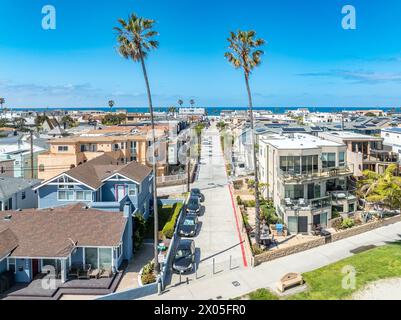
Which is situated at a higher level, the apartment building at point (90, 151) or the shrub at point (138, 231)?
the apartment building at point (90, 151)

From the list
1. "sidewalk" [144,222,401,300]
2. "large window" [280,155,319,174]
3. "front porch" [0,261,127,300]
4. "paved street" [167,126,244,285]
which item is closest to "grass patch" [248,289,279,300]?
"sidewalk" [144,222,401,300]

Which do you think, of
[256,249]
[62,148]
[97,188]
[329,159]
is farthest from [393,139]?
[62,148]

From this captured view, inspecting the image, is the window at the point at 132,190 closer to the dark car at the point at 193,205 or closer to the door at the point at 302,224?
the dark car at the point at 193,205

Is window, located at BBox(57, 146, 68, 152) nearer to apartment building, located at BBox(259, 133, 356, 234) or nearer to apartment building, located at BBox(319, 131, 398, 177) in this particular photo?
apartment building, located at BBox(259, 133, 356, 234)

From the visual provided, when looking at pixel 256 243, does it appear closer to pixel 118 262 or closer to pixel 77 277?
pixel 118 262

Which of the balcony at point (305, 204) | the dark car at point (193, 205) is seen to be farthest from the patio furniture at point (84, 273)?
the balcony at point (305, 204)

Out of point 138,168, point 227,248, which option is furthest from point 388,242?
point 138,168
